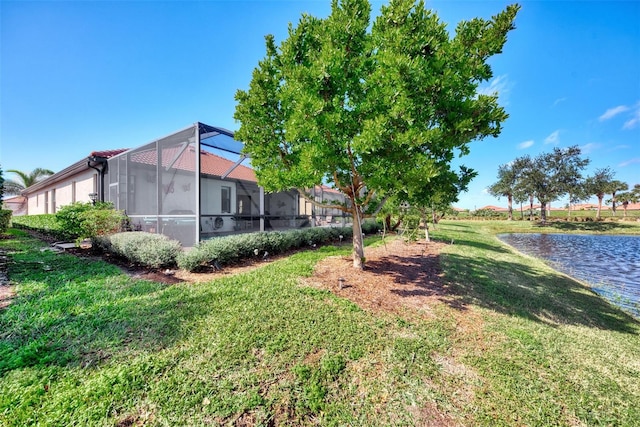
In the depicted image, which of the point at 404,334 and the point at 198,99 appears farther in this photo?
the point at 198,99

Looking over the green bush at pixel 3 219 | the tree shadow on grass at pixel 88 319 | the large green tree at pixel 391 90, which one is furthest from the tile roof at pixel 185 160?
the green bush at pixel 3 219

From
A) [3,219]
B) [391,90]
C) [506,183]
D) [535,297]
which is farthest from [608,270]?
[506,183]

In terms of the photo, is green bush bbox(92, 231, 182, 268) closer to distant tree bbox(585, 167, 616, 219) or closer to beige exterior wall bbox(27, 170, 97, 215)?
beige exterior wall bbox(27, 170, 97, 215)

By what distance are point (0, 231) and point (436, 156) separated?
15.6 m

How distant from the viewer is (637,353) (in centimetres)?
373

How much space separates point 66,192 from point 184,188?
12209 mm

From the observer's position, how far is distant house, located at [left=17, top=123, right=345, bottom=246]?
7.29m

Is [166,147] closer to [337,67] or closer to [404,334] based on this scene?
[337,67]

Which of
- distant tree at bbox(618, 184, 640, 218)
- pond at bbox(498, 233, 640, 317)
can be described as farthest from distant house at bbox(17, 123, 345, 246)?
distant tree at bbox(618, 184, 640, 218)

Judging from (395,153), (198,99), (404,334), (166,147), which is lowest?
(404,334)

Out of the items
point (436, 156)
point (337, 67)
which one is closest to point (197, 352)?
point (337, 67)

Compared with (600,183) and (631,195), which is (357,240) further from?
(631,195)

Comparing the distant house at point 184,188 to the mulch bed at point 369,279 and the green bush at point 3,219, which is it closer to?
the mulch bed at point 369,279

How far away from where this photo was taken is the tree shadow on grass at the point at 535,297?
474 cm
